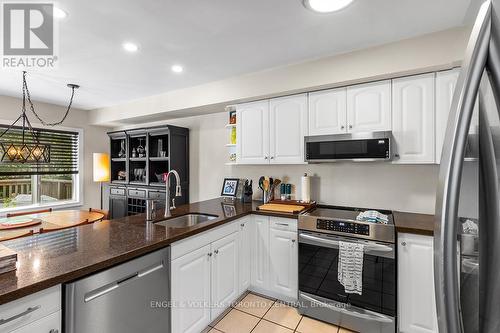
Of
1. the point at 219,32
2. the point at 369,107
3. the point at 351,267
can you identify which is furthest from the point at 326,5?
the point at 351,267

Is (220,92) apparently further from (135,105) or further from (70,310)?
(70,310)

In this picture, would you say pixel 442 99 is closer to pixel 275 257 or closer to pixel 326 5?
pixel 326 5

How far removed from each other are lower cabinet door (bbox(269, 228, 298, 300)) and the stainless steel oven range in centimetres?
8

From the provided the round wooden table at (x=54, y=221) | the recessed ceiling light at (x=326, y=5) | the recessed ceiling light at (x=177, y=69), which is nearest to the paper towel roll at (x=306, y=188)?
the recessed ceiling light at (x=326, y=5)

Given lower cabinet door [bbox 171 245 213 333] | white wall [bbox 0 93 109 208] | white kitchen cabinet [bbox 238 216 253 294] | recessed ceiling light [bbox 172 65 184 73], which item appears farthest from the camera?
white wall [bbox 0 93 109 208]

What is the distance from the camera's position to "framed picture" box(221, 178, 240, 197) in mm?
3174

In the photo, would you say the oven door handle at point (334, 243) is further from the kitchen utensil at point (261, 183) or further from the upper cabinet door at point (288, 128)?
the kitchen utensil at point (261, 183)

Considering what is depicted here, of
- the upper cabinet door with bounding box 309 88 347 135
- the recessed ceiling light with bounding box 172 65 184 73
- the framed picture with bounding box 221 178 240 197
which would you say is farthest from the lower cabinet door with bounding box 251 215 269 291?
the recessed ceiling light with bounding box 172 65 184 73

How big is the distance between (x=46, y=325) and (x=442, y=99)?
2842 mm

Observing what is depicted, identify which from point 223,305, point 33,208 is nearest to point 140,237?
point 223,305

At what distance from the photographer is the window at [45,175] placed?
3.51 m

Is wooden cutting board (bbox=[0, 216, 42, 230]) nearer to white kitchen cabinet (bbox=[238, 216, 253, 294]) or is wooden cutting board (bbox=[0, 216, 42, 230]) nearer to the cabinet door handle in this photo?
the cabinet door handle

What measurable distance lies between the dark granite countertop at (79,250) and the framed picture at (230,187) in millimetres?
1080

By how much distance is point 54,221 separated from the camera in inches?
104
